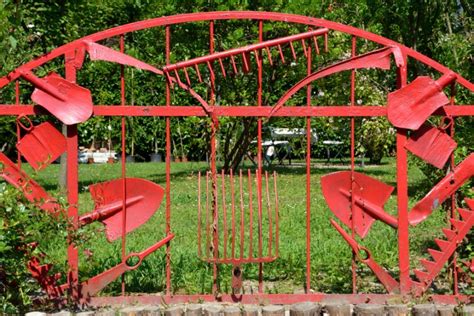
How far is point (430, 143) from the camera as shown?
17.5 feet

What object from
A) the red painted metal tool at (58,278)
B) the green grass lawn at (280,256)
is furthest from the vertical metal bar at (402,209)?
the red painted metal tool at (58,278)

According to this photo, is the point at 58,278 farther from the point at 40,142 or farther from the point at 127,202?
the point at 40,142

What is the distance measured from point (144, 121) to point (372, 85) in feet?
29.0

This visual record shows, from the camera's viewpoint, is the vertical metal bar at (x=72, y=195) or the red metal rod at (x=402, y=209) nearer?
the vertical metal bar at (x=72, y=195)

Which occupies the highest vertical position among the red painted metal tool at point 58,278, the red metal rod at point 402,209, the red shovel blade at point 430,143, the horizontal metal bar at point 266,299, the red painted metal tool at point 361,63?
the red painted metal tool at point 361,63

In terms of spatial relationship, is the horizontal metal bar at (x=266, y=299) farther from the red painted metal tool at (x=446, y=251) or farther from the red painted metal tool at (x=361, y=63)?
the red painted metal tool at (x=361, y=63)

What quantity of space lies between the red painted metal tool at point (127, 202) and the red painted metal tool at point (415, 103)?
5.54 ft

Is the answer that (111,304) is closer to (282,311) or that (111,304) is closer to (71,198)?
(71,198)

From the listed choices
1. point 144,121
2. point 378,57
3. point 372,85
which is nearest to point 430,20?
point 372,85

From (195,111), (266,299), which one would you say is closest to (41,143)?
(195,111)

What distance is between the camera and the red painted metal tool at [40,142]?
5.13 metres

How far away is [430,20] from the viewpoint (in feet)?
36.7

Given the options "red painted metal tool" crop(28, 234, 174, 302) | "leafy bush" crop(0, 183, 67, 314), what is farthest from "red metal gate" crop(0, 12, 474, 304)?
"leafy bush" crop(0, 183, 67, 314)

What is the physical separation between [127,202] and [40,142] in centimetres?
70
